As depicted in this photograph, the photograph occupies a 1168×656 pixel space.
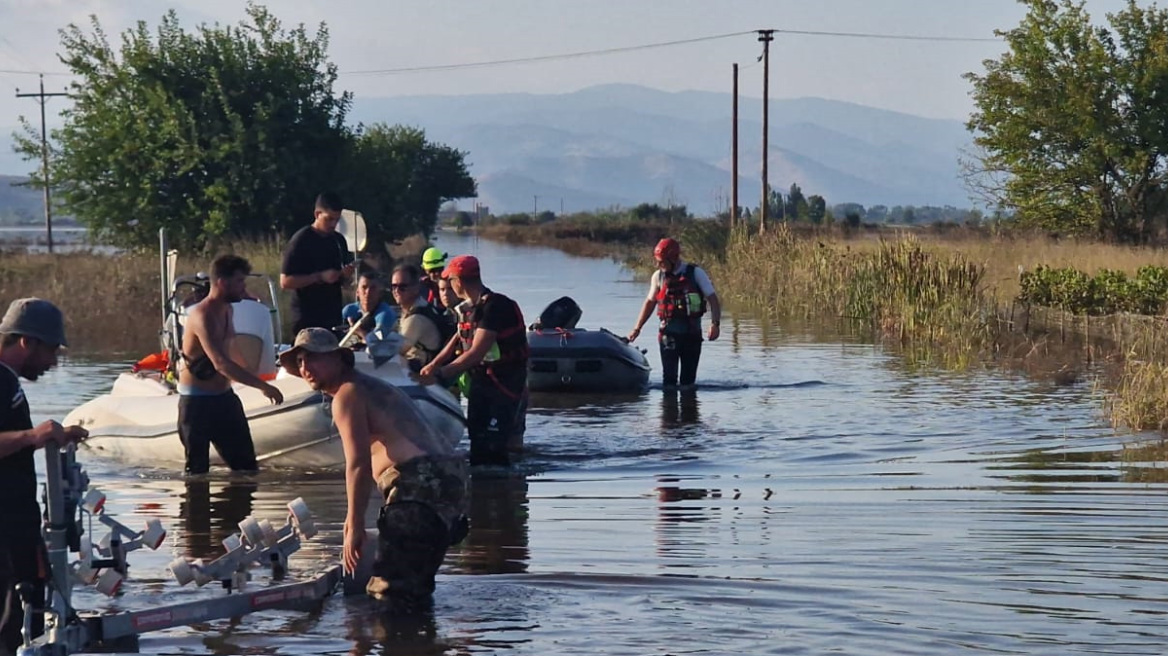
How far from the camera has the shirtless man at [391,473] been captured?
7.91m

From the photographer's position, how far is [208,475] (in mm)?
12766

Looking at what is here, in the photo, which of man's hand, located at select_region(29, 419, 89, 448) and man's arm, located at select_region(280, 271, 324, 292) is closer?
man's hand, located at select_region(29, 419, 89, 448)

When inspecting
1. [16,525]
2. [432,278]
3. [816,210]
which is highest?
[816,210]

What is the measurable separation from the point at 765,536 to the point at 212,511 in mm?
3592

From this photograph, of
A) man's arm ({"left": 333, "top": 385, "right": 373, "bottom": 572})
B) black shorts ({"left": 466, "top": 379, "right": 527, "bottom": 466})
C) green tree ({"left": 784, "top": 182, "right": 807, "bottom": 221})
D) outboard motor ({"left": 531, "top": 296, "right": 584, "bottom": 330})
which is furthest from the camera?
green tree ({"left": 784, "top": 182, "right": 807, "bottom": 221})

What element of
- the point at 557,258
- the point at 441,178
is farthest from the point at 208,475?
the point at 441,178

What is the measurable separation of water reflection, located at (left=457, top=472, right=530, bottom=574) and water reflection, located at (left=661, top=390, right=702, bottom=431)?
133 inches

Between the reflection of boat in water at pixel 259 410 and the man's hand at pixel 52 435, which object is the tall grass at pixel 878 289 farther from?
the man's hand at pixel 52 435

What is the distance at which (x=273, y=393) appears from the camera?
39.9 feet

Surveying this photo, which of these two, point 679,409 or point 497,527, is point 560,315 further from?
point 497,527

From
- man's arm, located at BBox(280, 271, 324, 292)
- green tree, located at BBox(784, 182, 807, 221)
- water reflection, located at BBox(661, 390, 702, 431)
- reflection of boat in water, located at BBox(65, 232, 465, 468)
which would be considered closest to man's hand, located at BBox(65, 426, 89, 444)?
reflection of boat in water, located at BBox(65, 232, 465, 468)

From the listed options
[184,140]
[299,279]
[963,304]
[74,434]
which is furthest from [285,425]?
[184,140]

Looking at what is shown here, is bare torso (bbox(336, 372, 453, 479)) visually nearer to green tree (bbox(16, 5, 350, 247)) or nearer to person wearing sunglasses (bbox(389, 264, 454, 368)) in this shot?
person wearing sunglasses (bbox(389, 264, 454, 368))

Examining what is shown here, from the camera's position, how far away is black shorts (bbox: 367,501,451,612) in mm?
8180
